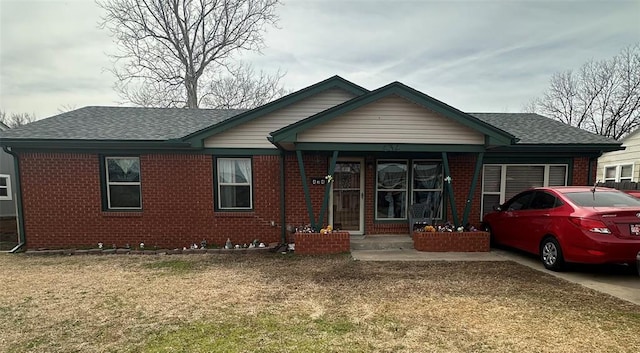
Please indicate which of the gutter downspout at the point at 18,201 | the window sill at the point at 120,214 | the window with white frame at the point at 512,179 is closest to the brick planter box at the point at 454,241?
the window with white frame at the point at 512,179

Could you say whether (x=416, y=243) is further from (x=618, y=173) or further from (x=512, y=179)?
(x=618, y=173)

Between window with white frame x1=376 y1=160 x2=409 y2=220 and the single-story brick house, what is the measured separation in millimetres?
27

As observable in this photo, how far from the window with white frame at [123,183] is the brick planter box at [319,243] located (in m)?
4.25

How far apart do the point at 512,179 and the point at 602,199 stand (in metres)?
2.89

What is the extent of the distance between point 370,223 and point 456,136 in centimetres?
304

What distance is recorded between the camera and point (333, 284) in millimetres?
4918

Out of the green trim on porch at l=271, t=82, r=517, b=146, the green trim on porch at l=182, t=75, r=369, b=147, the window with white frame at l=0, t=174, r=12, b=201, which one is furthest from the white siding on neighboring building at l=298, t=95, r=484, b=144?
the window with white frame at l=0, t=174, r=12, b=201

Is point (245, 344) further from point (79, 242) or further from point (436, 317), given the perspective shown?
point (79, 242)

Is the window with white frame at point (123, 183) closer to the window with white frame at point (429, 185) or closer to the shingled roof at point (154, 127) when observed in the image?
the shingled roof at point (154, 127)

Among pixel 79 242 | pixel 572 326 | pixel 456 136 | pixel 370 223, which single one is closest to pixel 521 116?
pixel 456 136

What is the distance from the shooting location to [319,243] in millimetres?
6863

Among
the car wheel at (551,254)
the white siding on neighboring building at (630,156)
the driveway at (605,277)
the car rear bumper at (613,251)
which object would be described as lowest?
the driveway at (605,277)

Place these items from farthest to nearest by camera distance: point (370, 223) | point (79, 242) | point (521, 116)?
point (521, 116), point (370, 223), point (79, 242)

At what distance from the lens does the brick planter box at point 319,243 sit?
6.85 m
